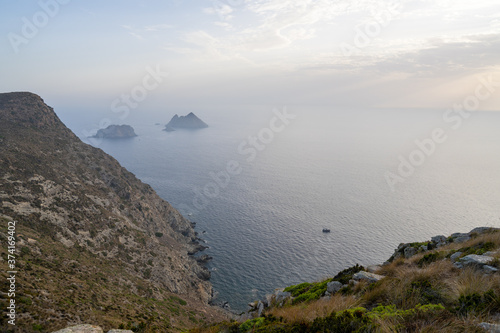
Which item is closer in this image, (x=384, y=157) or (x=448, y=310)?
(x=448, y=310)

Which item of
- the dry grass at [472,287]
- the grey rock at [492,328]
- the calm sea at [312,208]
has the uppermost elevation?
the grey rock at [492,328]

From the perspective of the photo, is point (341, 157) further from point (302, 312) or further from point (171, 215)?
point (302, 312)

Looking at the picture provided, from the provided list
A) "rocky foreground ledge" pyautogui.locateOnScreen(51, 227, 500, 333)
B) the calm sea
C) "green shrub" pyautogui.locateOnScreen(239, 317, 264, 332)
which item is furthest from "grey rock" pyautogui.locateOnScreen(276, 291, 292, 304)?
the calm sea

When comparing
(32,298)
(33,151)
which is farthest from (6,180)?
(32,298)

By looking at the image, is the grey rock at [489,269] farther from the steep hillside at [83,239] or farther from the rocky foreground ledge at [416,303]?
the steep hillside at [83,239]

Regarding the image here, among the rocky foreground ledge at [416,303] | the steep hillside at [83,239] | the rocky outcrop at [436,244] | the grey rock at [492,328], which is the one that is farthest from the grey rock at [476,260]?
the steep hillside at [83,239]

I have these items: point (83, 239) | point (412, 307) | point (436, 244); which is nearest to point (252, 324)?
point (412, 307)

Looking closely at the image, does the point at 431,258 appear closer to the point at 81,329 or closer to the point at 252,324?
the point at 252,324

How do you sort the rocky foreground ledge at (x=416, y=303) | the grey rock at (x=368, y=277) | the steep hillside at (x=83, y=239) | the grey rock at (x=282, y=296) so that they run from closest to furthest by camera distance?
the rocky foreground ledge at (x=416, y=303), the grey rock at (x=368, y=277), the grey rock at (x=282, y=296), the steep hillside at (x=83, y=239)
